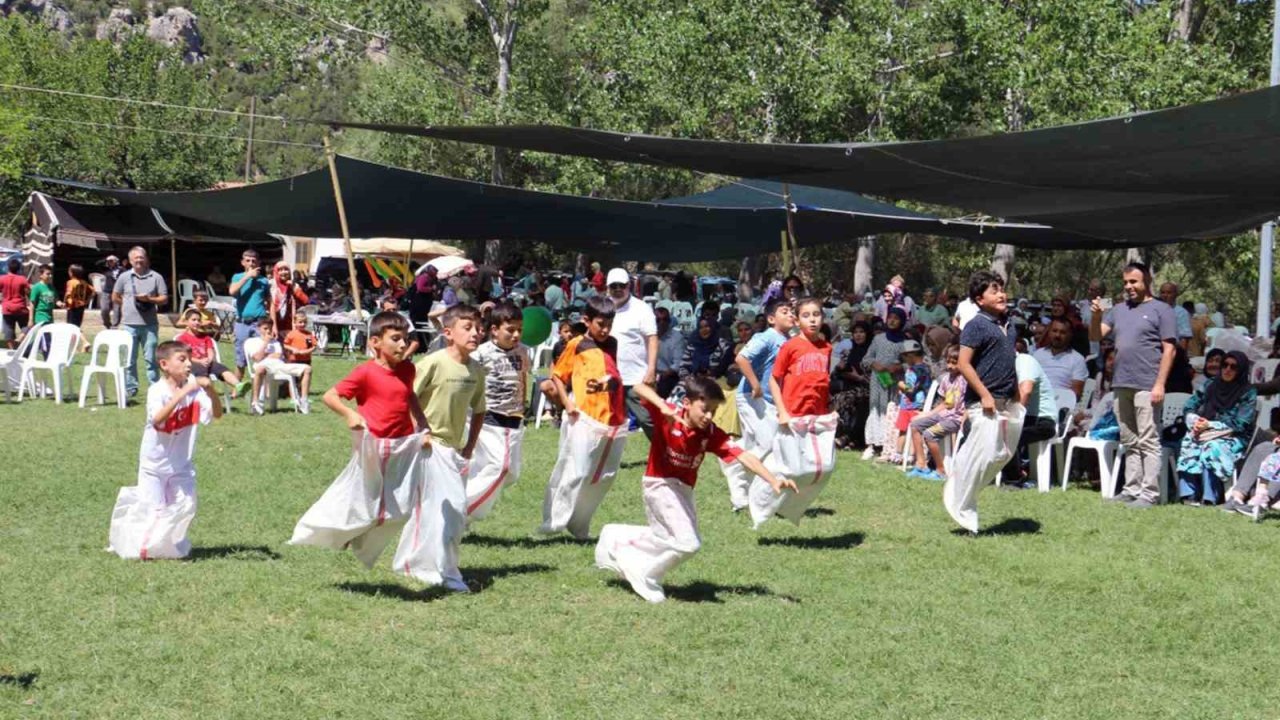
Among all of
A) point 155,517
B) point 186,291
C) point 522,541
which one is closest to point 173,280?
point 186,291

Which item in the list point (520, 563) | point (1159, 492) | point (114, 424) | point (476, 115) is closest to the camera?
point (520, 563)

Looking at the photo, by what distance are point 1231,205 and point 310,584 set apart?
9726 millimetres

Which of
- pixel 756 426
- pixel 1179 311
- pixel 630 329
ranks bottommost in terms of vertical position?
pixel 756 426

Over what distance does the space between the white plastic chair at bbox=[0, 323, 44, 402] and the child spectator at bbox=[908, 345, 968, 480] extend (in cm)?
1037

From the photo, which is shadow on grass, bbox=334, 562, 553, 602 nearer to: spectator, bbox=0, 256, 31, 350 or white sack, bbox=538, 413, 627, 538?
white sack, bbox=538, 413, 627, 538

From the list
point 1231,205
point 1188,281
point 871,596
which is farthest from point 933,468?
point 1188,281

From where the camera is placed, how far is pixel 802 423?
10086mm

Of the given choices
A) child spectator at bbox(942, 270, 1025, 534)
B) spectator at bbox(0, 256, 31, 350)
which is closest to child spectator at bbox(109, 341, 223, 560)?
child spectator at bbox(942, 270, 1025, 534)

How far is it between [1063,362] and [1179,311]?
14.1 feet

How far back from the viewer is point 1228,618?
7.95 metres

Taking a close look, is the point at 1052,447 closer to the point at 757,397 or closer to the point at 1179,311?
A: the point at 757,397

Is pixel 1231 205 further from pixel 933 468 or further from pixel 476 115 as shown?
pixel 476 115

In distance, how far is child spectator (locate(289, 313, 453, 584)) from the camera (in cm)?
777

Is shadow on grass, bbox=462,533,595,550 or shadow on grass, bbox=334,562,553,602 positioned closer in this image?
shadow on grass, bbox=334,562,553,602
